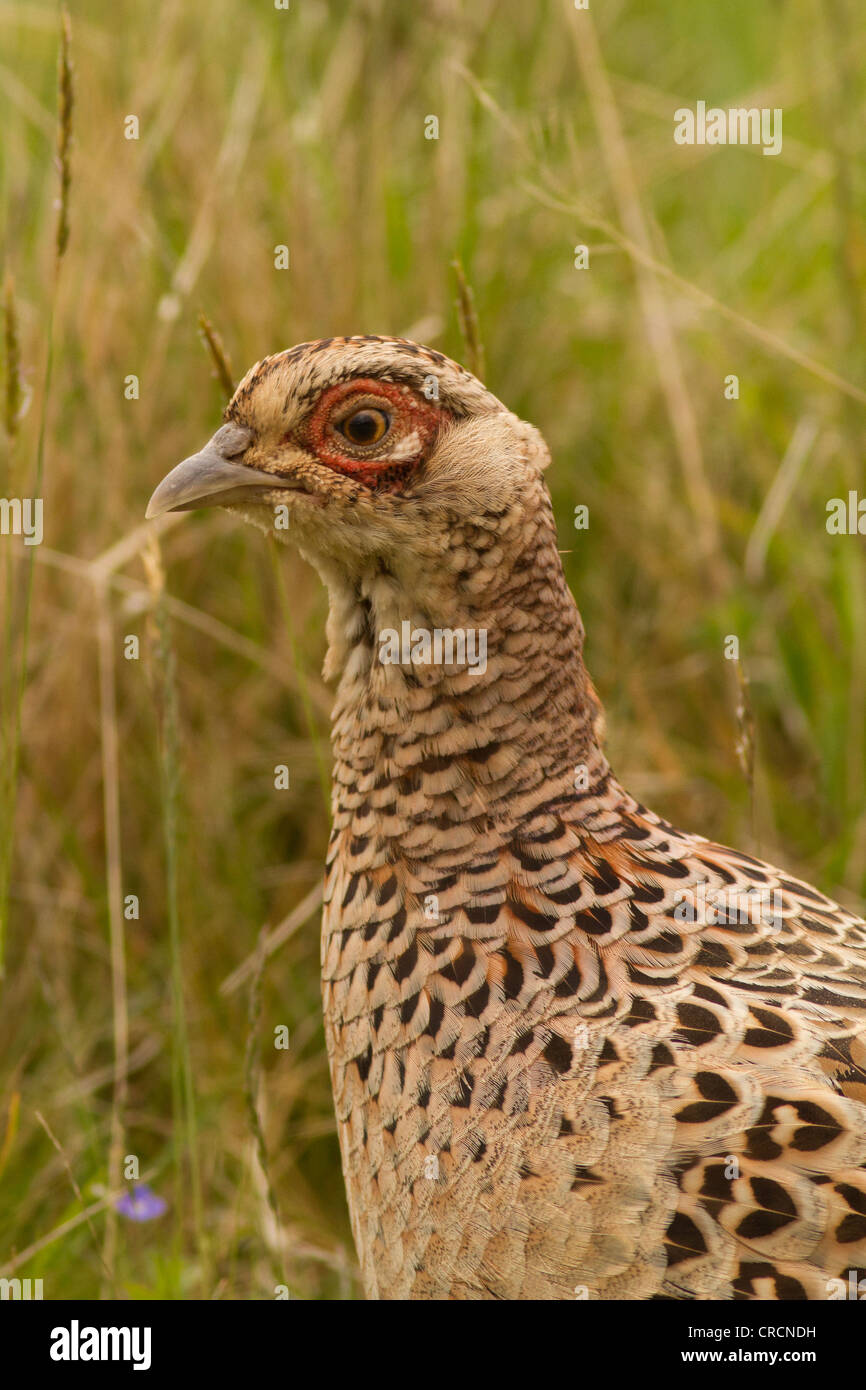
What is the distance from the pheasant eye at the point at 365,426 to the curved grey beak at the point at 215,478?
162 mm

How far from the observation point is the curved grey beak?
2.83 m

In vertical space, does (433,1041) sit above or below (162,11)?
below

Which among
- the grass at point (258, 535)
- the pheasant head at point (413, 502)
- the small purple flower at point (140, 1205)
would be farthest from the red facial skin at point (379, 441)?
the small purple flower at point (140, 1205)

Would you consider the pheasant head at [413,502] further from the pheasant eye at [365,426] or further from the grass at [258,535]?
the grass at [258,535]

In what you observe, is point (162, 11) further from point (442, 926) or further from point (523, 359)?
point (442, 926)

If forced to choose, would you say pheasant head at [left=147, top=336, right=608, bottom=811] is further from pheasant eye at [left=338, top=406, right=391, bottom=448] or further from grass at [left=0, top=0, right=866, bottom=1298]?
grass at [left=0, top=0, right=866, bottom=1298]

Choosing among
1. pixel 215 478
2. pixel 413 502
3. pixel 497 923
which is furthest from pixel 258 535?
pixel 497 923

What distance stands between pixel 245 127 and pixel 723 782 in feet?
9.18

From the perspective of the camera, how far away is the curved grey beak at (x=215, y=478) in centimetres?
283

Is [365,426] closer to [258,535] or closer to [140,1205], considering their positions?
[140,1205]

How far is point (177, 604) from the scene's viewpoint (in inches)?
184

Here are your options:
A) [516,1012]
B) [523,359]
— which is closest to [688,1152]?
[516,1012]

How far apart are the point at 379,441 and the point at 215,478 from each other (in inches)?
12.5

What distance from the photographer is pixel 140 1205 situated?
371 centimetres
